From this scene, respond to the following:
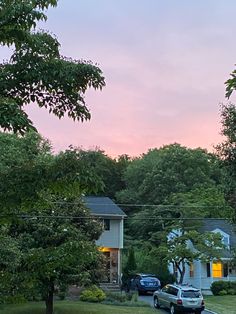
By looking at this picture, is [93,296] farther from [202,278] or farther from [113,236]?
[202,278]

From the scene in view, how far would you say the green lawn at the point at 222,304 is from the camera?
84.1 feet

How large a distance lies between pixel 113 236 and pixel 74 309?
49.5 ft

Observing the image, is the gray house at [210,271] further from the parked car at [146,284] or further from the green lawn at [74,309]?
the green lawn at [74,309]

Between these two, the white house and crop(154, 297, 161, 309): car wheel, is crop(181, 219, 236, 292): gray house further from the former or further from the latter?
crop(154, 297, 161, 309): car wheel

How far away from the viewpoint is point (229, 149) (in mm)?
12281

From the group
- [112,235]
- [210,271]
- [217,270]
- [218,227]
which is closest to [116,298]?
[112,235]

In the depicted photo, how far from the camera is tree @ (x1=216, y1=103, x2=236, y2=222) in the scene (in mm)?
12125

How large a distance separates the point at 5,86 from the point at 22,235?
16.2 metres

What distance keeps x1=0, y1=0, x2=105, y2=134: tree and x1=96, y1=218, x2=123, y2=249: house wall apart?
3451cm

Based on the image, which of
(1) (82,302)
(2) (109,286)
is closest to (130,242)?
(2) (109,286)

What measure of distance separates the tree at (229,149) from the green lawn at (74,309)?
13113 mm

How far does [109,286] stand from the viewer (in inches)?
1393

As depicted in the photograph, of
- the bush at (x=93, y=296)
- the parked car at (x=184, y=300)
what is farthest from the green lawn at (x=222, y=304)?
the bush at (x=93, y=296)

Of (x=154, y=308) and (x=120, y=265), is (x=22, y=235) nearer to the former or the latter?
(x=154, y=308)
